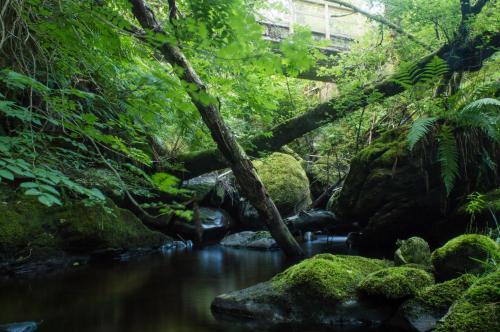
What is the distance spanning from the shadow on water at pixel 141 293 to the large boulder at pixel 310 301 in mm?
236

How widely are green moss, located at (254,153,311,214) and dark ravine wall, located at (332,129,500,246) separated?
242 cm

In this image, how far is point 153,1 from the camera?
20.7 feet

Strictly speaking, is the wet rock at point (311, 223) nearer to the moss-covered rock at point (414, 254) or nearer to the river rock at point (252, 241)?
the river rock at point (252, 241)

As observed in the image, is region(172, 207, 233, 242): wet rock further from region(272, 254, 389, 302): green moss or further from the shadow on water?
region(272, 254, 389, 302): green moss

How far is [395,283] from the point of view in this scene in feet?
10.8

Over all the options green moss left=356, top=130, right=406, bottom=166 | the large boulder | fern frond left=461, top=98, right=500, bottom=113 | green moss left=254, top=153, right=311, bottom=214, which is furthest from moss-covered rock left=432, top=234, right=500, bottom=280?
green moss left=254, top=153, right=311, bottom=214

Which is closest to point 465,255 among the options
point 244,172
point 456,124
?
point 456,124

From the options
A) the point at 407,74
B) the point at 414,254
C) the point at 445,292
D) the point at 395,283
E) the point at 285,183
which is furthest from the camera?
the point at 285,183

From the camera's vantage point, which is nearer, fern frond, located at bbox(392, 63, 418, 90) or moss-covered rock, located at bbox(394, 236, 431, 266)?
moss-covered rock, located at bbox(394, 236, 431, 266)

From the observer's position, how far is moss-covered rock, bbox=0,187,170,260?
20.0ft

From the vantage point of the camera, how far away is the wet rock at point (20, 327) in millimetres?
3092

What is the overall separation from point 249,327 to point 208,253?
171 inches

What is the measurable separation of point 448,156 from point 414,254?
186 cm

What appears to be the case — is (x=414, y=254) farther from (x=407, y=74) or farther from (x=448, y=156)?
(x=407, y=74)
